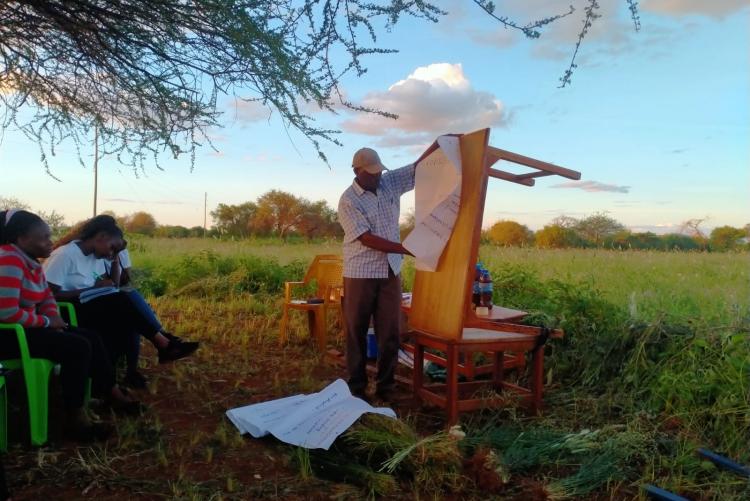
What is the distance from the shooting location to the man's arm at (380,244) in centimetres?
388

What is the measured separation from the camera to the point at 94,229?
14.0ft

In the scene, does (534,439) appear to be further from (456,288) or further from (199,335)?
(199,335)

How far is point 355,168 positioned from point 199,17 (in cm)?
135

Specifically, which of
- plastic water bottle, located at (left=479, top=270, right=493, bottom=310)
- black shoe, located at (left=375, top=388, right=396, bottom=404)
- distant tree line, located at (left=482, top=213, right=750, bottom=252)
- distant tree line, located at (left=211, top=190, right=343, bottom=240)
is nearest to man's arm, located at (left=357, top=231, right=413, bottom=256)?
plastic water bottle, located at (left=479, top=270, right=493, bottom=310)

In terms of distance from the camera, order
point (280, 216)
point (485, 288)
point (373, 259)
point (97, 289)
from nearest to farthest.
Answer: point (373, 259) < point (97, 289) < point (485, 288) < point (280, 216)

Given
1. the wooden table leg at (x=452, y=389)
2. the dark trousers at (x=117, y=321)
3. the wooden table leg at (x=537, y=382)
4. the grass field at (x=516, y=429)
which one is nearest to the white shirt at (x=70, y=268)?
the dark trousers at (x=117, y=321)

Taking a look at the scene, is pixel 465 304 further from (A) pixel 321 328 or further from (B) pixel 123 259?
(B) pixel 123 259

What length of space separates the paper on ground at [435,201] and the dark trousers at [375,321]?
43 cm

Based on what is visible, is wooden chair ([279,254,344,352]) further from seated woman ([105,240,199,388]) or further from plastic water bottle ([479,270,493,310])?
plastic water bottle ([479,270,493,310])

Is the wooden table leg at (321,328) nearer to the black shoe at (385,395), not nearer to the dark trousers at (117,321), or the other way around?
the black shoe at (385,395)

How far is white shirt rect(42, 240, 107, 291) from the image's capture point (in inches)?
165

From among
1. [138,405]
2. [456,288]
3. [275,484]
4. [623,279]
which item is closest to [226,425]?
[138,405]

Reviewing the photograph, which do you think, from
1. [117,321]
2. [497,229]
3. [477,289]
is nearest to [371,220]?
[477,289]

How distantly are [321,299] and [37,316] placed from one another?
3079 millimetres
